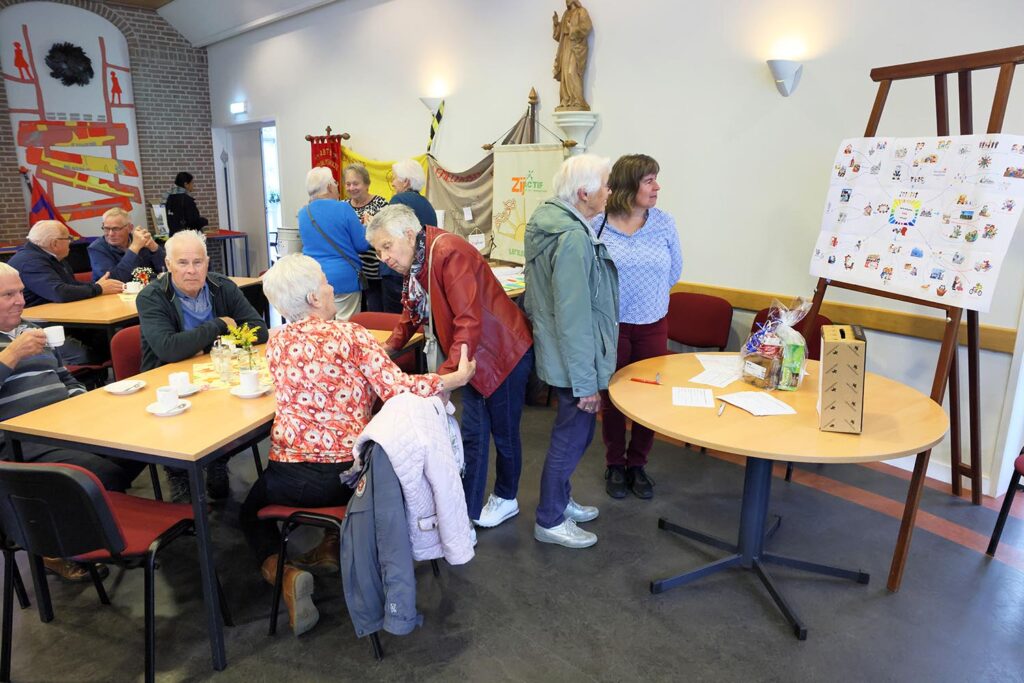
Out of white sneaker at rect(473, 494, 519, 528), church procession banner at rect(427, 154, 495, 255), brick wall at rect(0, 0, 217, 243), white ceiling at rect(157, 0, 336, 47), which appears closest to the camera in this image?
white sneaker at rect(473, 494, 519, 528)

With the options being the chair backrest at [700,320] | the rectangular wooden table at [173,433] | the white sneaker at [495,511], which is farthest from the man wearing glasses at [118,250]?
the chair backrest at [700,320]

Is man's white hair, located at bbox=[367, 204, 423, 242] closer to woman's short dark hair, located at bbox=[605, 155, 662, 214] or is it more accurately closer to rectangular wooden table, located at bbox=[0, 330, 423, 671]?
rectangular wooden table, located at bbox=[0, 330, 423, 671]

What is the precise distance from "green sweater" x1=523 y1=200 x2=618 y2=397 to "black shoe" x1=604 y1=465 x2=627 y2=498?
2.82 feet

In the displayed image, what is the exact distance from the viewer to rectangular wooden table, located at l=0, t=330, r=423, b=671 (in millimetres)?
1894

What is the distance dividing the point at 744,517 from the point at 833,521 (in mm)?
702

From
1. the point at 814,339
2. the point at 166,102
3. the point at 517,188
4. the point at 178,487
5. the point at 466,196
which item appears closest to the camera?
the point at 178,487

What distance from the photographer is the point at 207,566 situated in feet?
6.44

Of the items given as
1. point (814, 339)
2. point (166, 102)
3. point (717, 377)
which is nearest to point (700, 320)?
point (814, 339)

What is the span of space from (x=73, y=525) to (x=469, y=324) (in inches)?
50.5

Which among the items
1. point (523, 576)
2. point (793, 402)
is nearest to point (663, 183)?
point (793, 402)

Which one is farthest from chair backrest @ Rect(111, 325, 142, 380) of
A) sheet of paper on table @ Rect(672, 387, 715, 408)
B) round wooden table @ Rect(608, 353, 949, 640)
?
sheet of paper on table @ Rect(672, 387, 715, 408)

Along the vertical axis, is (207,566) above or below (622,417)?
below

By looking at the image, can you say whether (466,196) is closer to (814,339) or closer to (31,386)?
(814,339)

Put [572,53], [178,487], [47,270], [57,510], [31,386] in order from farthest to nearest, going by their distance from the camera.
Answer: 1. [572,53]
2. [47,270]
3. [178,487]
4. [31,386]
5. [57,510]
